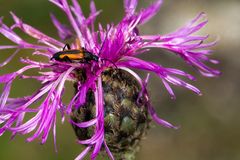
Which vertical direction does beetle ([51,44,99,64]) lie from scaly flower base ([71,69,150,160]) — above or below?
above

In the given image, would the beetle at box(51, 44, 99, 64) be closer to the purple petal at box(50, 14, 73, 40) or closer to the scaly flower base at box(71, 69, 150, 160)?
the scaly flower base at box(71, 69, 150, 160)

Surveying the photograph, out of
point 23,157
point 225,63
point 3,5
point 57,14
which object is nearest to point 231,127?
point 225,63

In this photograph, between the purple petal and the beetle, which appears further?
the purple petal

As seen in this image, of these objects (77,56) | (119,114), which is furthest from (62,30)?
(119,114)

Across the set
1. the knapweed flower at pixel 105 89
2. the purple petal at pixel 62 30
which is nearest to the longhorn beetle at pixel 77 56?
the knapweed flower at pixel 105 89

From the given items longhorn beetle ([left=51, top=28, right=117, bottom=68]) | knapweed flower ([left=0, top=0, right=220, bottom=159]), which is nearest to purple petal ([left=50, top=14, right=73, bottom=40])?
knapweed flower ([left=0, top=0, right=220, bottom=159])

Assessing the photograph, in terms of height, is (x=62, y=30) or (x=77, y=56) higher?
(x=62, y=30)

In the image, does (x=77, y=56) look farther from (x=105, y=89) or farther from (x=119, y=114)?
(x=119, y=114)

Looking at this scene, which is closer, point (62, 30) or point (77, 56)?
point (77, 56)

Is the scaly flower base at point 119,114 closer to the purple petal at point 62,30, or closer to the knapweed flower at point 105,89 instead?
the knapweed flower at point 105,89

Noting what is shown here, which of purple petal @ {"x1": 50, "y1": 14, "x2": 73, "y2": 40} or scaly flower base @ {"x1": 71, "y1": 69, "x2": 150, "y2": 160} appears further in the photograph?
purple petal @ {"x1": 50, "y1": 14, "x2": 73, "y2": 40}

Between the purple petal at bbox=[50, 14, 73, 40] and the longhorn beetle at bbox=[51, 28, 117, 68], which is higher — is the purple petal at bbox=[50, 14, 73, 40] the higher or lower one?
the higher one

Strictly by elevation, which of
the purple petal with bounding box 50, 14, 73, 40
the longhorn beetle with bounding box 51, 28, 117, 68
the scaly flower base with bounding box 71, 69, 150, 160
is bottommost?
the scaly flower base with bounding box 71, 69, 150, 160

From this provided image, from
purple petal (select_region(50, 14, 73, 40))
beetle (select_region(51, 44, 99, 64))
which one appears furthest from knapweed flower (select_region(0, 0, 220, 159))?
purple petal (select_region(50, 14, 73, 40))
